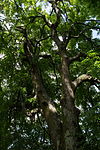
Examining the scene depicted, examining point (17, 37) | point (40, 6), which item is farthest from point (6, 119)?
point (40, 6)

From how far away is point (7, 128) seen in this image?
29.0 feet

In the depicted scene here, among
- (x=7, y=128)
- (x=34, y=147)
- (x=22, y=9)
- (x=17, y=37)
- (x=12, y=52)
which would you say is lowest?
(x=34, y=147)

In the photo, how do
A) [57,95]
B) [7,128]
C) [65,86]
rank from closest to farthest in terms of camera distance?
1. [65,86]
2. [7,128]
3. [57,95]

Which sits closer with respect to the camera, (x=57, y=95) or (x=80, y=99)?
(x=57, y=95)

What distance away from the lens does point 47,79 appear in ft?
36.8

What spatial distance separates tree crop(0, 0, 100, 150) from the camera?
604 centimetres

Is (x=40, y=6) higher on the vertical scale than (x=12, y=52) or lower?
higher

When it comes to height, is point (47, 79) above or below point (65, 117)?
above

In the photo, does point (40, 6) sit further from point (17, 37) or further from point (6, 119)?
point (6, 119)

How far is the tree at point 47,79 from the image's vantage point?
6.04 m

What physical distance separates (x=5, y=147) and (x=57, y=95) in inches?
172

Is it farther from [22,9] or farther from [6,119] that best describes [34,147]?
[22,9]

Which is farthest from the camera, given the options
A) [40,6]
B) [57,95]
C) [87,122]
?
[57,95]

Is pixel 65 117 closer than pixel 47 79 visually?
Yes
